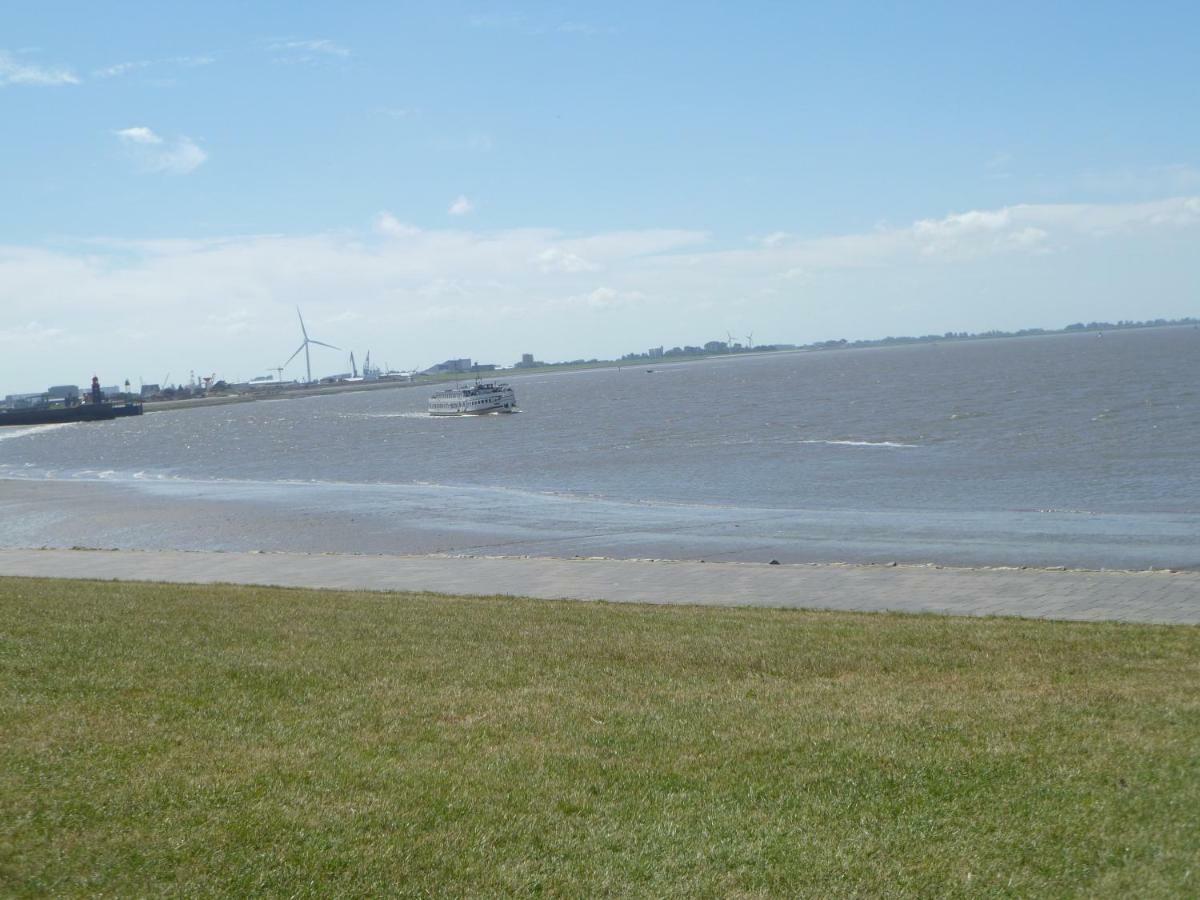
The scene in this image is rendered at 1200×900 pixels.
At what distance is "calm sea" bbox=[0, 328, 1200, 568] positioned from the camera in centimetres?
2933

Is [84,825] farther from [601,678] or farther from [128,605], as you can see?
[128,605]

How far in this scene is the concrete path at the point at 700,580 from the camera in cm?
1706

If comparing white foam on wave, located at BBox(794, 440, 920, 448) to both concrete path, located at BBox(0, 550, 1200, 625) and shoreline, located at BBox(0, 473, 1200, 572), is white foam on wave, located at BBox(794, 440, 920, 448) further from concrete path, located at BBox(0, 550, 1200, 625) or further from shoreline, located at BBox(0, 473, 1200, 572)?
concrete path, located at BBox(0, 550, 1200, 625)

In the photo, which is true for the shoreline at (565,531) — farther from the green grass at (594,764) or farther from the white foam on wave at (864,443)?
the white foam on wave at (864,443)

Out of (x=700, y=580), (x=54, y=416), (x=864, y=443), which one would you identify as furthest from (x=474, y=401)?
(x=700, y=580)

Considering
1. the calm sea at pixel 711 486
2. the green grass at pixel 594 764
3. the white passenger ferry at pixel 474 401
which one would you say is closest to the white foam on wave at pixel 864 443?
the calm sea at pixel 711 486

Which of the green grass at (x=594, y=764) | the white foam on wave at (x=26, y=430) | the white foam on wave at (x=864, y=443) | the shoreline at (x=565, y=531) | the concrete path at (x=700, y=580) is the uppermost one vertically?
the white foam on wave at (x=26, y=430)

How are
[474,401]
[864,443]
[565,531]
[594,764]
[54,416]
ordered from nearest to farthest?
[594,764] → [565,531] → [864,443] → [474,401] → [54,416]

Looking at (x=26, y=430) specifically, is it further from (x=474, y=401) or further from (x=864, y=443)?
(x=864, y=443)

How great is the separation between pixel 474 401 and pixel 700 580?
103661 mm

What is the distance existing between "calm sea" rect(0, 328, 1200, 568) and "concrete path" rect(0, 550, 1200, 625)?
4.20 m

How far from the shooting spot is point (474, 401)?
123250mm

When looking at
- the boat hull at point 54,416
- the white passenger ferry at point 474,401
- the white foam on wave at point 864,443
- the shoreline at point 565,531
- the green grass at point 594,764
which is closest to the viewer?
the green grass at point 594,764

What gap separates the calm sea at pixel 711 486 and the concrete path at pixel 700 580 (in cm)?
420
